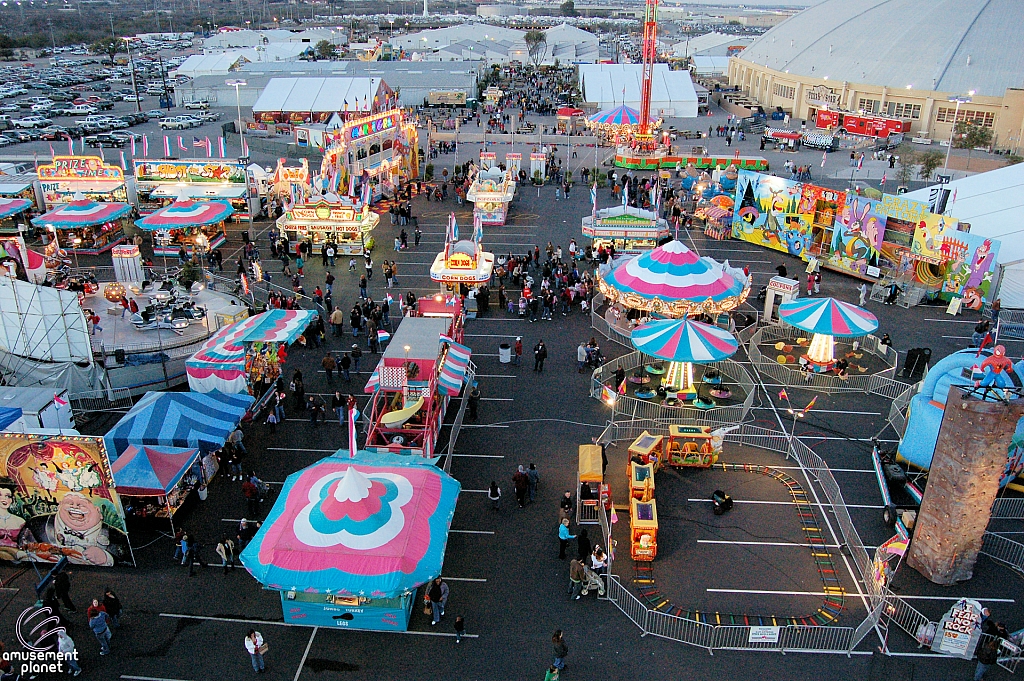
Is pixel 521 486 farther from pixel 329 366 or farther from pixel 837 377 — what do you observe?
pixel 837 377

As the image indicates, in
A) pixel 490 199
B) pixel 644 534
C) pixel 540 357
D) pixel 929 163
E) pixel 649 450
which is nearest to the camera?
pixel 644 534

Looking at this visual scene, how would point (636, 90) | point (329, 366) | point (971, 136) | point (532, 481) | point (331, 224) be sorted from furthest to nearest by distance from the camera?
point (636, 90)
point (971, 136)
point (331, 224)
point (329, 366)
point (532, 481)

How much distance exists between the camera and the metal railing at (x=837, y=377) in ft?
72.6

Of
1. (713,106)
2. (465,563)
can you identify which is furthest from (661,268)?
(713,106)

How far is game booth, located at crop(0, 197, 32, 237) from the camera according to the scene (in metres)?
35.3

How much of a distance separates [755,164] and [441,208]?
20.1 metres

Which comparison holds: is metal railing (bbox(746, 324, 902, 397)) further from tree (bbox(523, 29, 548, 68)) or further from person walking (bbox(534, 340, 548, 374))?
tree (bbox(523, 29, 548, 68))

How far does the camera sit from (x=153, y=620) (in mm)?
13758

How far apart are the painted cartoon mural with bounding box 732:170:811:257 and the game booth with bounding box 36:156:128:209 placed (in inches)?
1177

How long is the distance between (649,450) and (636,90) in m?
57.8

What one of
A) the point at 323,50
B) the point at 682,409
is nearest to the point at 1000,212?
the point at 682,409

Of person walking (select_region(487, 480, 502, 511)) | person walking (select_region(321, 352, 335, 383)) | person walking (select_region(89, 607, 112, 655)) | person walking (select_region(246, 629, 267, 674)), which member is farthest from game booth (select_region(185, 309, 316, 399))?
person walking (select_region(246, 629, 267, 674))

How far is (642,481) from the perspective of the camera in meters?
16.6

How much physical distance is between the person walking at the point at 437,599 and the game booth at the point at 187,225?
24.0 m
